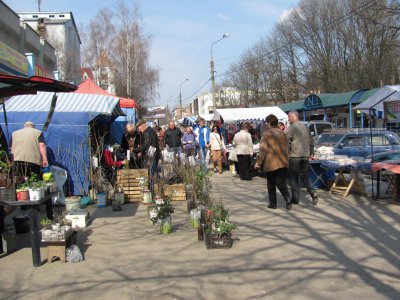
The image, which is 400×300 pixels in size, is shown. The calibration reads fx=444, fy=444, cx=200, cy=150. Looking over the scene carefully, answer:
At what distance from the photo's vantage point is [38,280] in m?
4.95

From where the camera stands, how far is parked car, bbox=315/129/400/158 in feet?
44.5

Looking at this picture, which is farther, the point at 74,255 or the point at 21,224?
the point at 21,224

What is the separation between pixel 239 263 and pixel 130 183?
536 centimetres

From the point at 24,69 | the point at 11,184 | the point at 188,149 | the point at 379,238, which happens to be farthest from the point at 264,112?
the point at 11,184

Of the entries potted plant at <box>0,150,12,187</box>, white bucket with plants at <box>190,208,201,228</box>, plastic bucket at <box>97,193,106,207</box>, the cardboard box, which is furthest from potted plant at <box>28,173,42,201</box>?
plastic bucket at <box>97,193,106,207</box>

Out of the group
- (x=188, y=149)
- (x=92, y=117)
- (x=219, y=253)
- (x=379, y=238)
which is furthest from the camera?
(x=188, y=149)

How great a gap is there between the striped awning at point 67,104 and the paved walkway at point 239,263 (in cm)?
393

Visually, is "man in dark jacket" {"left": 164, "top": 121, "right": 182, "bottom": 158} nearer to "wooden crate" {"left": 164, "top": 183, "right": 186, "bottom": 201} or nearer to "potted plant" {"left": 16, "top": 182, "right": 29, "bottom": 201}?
"wooden crate" {"left": 164, "top": 183, "right": 186, "bottom": 201}

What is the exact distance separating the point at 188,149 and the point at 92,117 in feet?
20.5

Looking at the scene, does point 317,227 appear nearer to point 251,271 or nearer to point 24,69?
point 251,271

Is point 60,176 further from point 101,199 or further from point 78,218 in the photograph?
point 78,218

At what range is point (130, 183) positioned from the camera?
1023 centimetres

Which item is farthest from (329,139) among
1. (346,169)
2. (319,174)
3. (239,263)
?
(239,263)

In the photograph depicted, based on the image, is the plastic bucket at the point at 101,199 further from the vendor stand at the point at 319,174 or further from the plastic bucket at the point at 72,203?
the vendor stand at the point at 319,174
